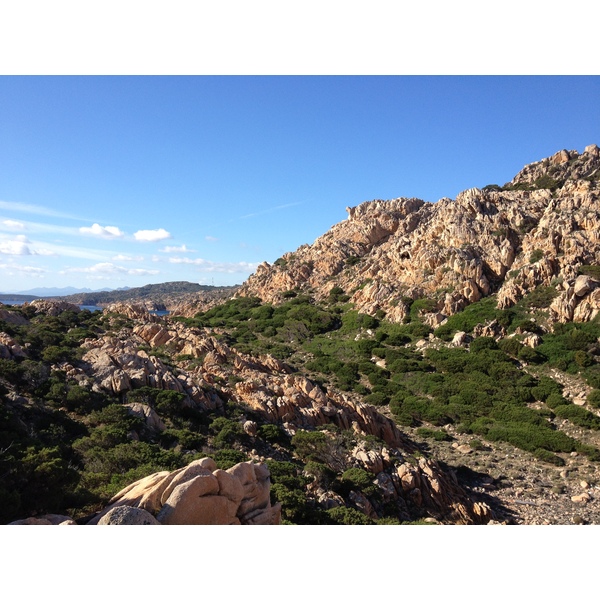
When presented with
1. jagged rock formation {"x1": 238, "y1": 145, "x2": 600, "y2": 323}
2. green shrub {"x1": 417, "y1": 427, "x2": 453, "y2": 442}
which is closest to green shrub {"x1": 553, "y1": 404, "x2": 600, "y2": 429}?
green shrub {"x1": 417, "y1": 427, "x2": 453, "y2": 442}

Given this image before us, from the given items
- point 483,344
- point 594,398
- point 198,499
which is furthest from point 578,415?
point 198,499

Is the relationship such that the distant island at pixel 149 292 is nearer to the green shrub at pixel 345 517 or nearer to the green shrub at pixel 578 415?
the green shrub at pixel 578 415

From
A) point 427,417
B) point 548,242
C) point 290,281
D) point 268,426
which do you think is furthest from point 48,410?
point 290,281

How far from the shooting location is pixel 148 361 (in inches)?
778

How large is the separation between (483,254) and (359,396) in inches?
886

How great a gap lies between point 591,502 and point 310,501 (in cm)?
1181

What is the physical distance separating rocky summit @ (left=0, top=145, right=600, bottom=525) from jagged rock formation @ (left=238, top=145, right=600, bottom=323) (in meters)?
0.21

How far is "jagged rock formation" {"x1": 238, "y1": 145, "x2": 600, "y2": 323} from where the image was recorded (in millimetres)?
36469

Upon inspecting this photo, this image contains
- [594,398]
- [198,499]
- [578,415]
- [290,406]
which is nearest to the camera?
[198,499]

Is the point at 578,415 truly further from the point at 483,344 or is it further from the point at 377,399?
the point at 377,399

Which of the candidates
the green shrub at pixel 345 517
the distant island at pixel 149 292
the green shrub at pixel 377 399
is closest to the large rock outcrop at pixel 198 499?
the green shrub at pixel 345 517

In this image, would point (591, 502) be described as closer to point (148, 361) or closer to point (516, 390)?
point (516, 390)

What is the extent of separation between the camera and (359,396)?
28.4m

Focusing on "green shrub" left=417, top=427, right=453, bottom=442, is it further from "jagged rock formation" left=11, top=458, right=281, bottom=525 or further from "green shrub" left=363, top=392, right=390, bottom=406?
"jagged rock formation" left=11, top=458, right=281, bottom=525
